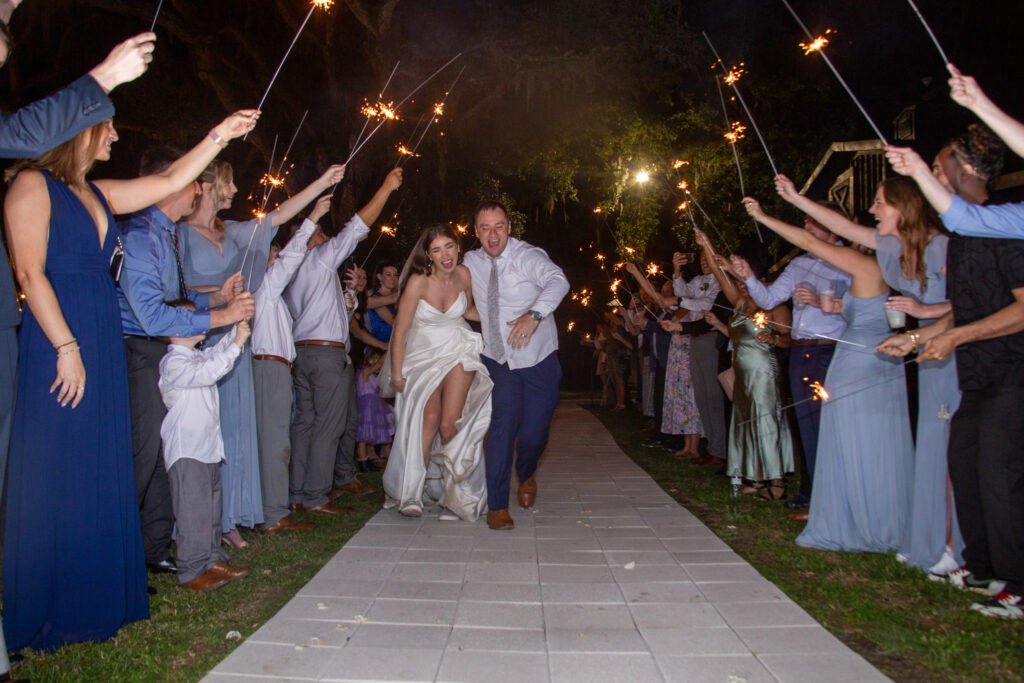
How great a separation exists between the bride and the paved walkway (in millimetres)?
435

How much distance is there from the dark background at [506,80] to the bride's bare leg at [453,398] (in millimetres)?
6915

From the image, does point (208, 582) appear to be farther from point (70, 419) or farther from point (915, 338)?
point (915, 338)

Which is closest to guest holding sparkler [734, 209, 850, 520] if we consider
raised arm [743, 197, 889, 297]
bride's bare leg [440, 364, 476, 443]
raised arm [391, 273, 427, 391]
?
raised arm [743, 197, 889, 297]

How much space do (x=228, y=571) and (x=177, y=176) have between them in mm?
2071

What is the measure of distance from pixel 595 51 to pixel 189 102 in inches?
294

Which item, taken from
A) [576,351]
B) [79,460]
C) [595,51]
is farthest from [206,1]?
[576,351]

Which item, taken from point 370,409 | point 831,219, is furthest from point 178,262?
point 370,409

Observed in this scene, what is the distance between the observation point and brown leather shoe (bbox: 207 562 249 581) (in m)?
4.06

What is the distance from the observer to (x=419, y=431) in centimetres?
603

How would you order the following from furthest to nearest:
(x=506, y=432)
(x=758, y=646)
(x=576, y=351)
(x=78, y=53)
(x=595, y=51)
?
(x=576, y=351)
(x=78, y=53)
(x=595, y=51)
(x=506, y=432)
(x=758, y=646)

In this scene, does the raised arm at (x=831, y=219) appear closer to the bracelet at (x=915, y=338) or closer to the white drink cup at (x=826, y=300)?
the white drink cup at (x=826, y=300)

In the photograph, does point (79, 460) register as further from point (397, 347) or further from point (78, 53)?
point (78, 53)

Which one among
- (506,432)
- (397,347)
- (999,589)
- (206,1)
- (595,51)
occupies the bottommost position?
(999,589)

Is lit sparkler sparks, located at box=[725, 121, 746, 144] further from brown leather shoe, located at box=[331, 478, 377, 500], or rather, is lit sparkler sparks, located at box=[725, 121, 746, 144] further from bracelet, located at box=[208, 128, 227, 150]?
brown leather shoe, located at box=[331, 478, 377, 500]
